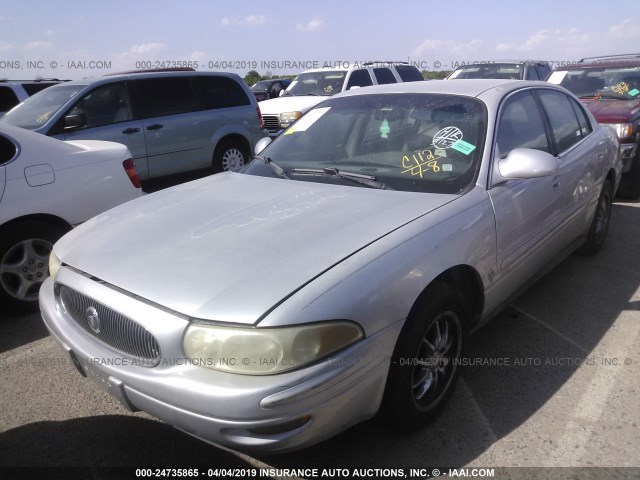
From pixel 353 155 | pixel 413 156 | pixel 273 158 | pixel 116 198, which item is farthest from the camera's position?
pixel 116 198

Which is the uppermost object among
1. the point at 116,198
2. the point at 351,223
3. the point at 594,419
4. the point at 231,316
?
the point at 351,223

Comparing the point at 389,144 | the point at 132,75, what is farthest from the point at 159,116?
the point at 389,144

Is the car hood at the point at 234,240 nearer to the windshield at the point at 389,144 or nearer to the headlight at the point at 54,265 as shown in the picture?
the headlight at the point at 54,265

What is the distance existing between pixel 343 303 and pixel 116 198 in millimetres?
3053

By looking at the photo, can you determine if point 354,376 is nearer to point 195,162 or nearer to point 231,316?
point 231,316

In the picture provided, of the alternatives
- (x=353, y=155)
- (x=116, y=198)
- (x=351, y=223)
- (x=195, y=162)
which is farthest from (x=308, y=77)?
(x=351, y=223)

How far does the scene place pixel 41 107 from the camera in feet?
21.5

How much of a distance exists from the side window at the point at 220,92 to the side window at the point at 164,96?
200mm

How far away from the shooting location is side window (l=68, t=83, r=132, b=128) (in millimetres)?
6473

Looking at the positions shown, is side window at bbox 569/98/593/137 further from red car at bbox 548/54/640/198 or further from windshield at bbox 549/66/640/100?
windshield at bbox 549/66/640/100

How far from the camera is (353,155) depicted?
327cm

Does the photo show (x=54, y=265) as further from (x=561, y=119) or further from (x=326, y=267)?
(x=561, y=119)

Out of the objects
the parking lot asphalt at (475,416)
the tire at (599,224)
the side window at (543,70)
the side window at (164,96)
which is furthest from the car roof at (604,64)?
the side window at (164,96)

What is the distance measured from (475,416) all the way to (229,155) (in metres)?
6.16
